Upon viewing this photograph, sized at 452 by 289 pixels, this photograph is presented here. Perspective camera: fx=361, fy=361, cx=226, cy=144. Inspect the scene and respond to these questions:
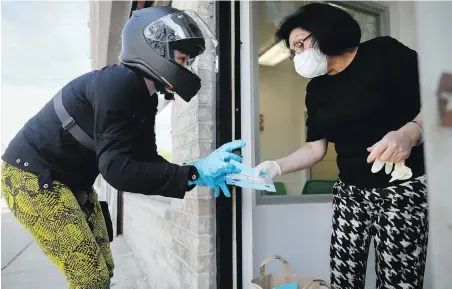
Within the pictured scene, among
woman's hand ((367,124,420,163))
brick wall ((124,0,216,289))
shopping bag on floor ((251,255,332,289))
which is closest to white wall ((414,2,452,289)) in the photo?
woman's hand ((367,124,420,163))

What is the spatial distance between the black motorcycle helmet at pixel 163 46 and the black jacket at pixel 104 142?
61 millimetres

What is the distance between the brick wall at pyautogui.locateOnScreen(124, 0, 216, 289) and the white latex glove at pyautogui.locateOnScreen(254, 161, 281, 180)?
0.33 m

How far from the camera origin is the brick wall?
171 centimetres

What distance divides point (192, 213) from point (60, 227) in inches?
28.0

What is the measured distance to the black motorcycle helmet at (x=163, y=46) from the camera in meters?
1.24

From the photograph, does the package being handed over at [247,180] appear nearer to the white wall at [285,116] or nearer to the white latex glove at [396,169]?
the white latex glove at [396,169]

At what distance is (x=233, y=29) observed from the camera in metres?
1.79

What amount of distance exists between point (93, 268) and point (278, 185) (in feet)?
5.04

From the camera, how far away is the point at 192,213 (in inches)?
71.0

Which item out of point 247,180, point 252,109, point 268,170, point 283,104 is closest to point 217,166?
point 247,180

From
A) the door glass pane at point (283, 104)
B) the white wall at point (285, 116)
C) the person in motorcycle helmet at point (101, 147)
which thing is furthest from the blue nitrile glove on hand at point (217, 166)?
the white wall at point (285, 116)

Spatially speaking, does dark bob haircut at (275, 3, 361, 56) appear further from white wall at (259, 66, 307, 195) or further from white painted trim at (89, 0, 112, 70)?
white painted trim at (89, 0, 112, 70)

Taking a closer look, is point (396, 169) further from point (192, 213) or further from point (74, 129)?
point (74, 129)

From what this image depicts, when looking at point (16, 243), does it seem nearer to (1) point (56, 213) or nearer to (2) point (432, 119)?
(1) point (56, 213)
